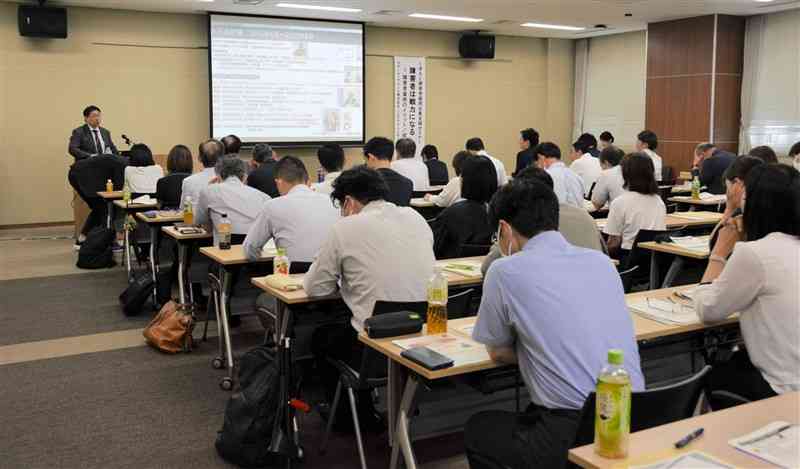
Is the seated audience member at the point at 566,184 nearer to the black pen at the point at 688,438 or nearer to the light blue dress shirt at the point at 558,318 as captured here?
the light blue dress shirt at the point at 558,318

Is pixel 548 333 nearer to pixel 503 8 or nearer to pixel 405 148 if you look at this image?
pixel 405 148

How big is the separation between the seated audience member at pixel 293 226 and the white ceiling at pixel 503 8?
19.0 ft

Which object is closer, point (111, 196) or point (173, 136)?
point (111, 196)

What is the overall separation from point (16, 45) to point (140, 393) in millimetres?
7211

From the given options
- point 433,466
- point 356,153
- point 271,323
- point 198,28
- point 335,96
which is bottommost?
point 433,466

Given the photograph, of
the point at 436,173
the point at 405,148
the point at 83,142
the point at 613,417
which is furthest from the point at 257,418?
the point at 83,142

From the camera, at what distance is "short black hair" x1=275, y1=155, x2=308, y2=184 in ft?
14.5

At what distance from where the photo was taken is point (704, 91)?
1088cm

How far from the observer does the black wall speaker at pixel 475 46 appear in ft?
41.0

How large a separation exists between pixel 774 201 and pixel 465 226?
95.9 inches

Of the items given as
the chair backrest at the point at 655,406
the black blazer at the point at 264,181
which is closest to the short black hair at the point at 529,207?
the chair backrest at the point at 655,406

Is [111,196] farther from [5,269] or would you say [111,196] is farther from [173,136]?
[173,136]

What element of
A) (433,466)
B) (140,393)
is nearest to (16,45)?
(140,393)

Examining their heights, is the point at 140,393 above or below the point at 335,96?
below
